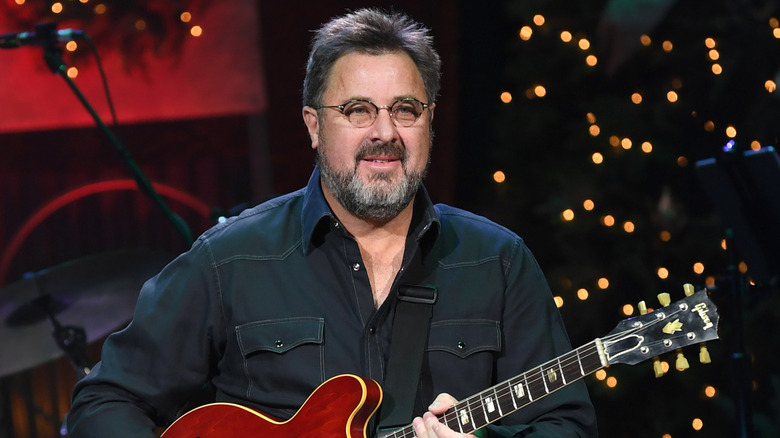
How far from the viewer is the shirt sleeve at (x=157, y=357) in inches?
101

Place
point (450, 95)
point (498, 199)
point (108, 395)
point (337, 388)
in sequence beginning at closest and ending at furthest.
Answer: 1. point (337, 388)
2. point (108, 395)
3. point (498, 199)
4. point (450, 95)

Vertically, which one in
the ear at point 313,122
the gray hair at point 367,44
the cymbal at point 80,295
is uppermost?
the gray hair at point 367,44

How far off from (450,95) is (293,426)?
318 cm

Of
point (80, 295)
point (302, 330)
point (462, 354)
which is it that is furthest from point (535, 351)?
point (80, 295)

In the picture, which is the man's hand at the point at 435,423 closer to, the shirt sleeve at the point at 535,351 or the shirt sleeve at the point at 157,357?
the shirt sleeve at the point at 535,351

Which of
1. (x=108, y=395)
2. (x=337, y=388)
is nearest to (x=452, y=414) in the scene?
(x=337, y=388)

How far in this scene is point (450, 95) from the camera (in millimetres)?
5301

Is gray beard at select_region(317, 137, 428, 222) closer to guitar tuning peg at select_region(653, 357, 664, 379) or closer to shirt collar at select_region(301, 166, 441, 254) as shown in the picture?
shirt collar at select_region(301, 166, 441, 254)

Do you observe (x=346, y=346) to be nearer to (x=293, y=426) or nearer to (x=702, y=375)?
(x=293, y=426)

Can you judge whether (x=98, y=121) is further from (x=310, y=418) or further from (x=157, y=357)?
(x=310, y=418)

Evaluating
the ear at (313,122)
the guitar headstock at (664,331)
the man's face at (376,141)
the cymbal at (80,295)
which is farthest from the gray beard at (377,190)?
the cymbal at (80,295)

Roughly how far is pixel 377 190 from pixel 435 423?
647 millimetres

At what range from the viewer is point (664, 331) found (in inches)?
88.2

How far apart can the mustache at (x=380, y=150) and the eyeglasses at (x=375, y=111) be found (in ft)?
0.20
